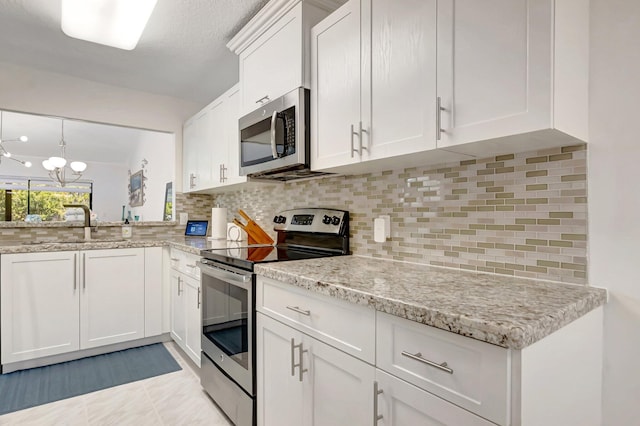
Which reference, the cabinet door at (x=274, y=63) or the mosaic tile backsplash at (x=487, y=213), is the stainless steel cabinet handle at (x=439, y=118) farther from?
the cabinet door at (x=274, y=63)

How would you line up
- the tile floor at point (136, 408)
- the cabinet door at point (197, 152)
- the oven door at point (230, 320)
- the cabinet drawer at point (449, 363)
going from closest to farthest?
the cabinet drawer at point (449, 363), the oven door at point (230, 320), the tile floor at point (136, 408), the cabinet door at point (197, 152)

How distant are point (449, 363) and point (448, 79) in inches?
35.0

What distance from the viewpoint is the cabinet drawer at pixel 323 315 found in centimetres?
105

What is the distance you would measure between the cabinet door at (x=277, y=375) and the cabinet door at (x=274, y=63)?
1239 millimetres

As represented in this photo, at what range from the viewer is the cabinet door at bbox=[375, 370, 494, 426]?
0.79m

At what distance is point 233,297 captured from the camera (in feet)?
5.87

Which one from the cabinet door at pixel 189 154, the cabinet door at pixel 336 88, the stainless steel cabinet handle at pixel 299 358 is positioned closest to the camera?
the stainless steel cabinet handle at pixel 299 358

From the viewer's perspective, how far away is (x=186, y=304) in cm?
260

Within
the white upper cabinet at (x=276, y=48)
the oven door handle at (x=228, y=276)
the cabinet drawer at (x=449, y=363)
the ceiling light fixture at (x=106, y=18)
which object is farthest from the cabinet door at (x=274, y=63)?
the cabinet drawer at (x=449, y=363)

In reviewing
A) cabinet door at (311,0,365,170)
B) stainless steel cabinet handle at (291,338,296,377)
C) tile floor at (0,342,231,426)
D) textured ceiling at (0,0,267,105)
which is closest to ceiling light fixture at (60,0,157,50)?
textured ceiling at (0,0,267,105)


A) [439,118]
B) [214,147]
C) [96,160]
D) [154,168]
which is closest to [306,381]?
[439,118]

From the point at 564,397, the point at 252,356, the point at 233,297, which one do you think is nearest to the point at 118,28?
the point at 233,297

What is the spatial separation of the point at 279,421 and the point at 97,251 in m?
2.17

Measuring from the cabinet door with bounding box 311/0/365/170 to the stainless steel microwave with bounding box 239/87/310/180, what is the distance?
0.18ft
